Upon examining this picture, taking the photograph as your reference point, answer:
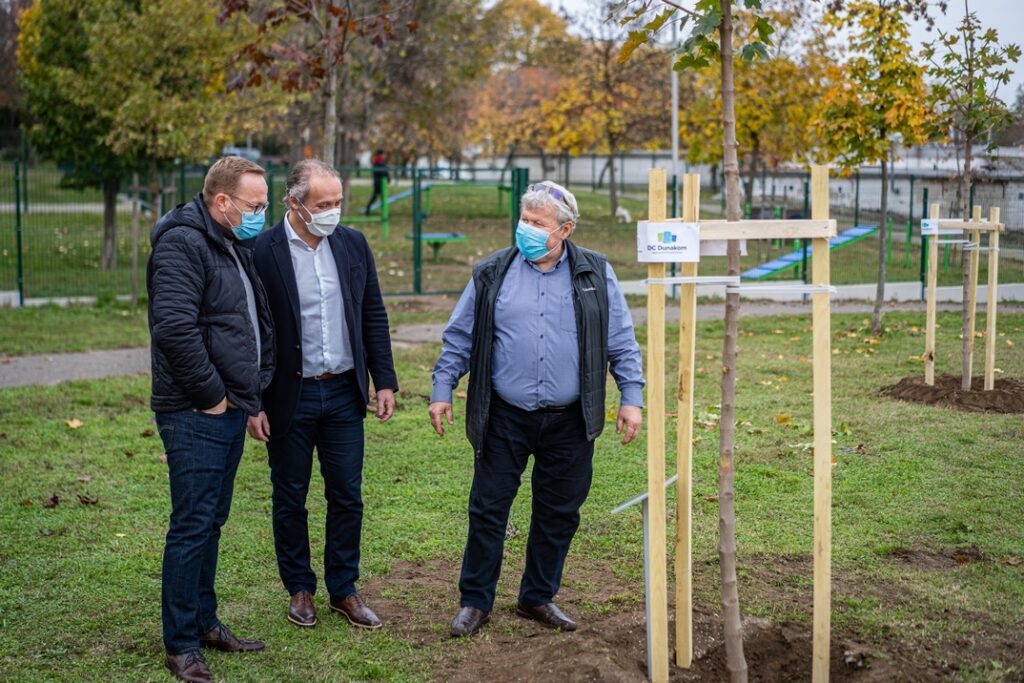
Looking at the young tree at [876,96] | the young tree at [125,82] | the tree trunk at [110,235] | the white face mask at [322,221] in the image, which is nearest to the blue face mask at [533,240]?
the white face mask at [322,221]

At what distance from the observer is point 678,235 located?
3812 millimetres

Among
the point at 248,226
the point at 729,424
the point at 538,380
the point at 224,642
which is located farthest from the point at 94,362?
the point at 729,424

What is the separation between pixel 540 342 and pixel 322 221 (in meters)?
1.04

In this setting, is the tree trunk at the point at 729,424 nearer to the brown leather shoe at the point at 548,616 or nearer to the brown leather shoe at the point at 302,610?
the brown leather shoe at the point at 548,616

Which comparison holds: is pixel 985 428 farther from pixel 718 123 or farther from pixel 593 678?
pixel 718 123

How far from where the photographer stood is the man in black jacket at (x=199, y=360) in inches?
166

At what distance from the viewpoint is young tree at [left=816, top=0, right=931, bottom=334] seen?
11758mm

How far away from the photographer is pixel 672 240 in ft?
12.5

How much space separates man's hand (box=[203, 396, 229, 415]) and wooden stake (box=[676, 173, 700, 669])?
172 centimetres

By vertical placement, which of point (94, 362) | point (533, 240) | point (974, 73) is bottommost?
point (94, 362)

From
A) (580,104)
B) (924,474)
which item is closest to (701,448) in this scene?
(924,474)

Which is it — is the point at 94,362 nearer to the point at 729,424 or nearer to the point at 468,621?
the point at 468,621

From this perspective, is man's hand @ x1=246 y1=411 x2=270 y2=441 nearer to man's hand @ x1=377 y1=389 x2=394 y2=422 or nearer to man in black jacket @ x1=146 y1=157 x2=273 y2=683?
man in black jacket @ x1=146 y1=157 x2=273 y2=683

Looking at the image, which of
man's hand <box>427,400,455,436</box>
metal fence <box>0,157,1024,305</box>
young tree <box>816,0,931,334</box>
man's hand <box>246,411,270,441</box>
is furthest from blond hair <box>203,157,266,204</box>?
metal fence <box>0,157,1024,305</box>
